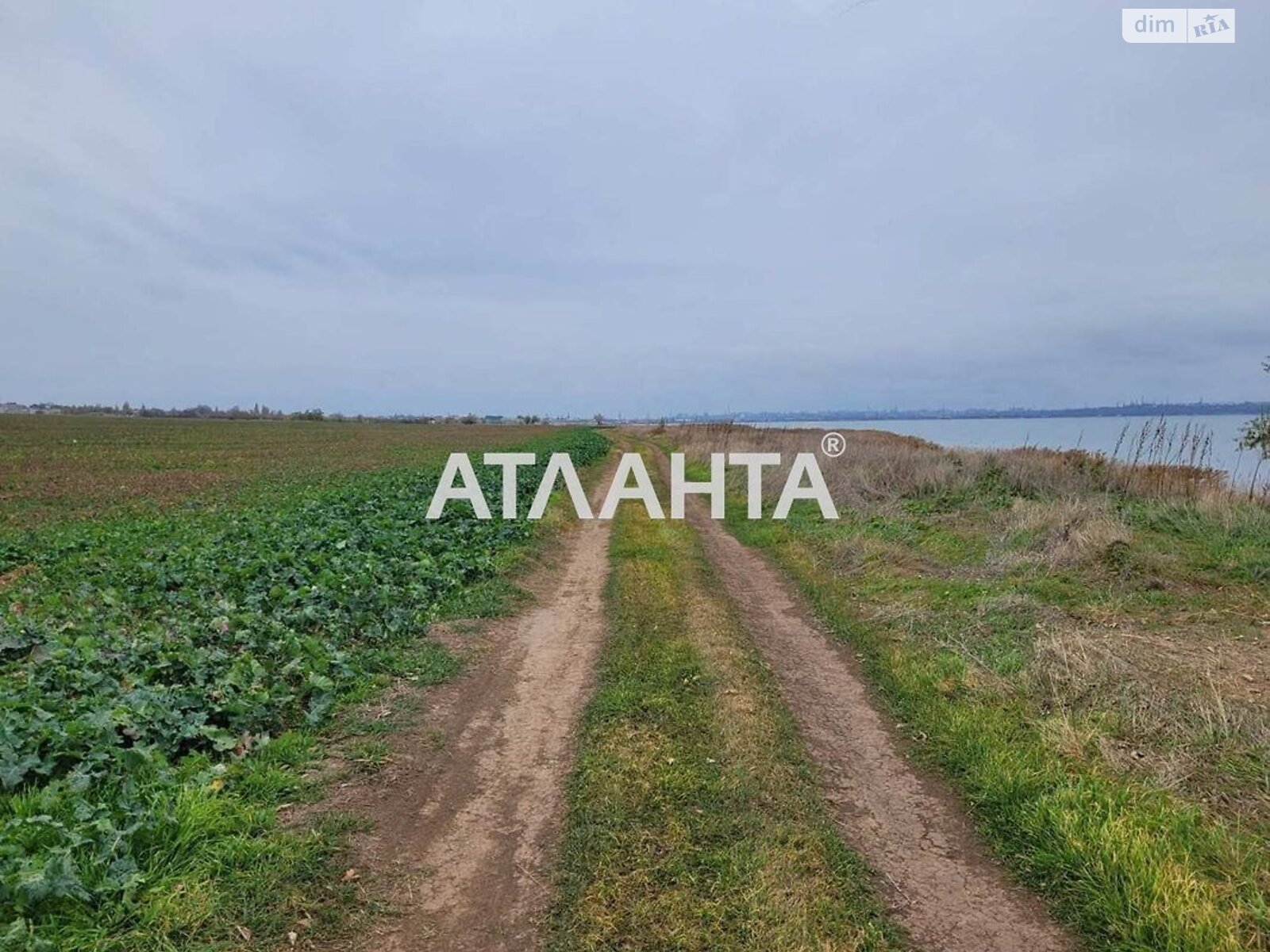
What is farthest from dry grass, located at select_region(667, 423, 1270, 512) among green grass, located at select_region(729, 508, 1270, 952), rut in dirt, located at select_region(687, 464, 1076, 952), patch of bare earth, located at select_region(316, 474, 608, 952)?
patch of bare earth, located at select_region(316, 474, 608, 952)

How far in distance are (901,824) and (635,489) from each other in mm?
16896

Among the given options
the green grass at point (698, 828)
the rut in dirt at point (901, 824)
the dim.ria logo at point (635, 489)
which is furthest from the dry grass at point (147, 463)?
the rut in dirt at point (901, 824)

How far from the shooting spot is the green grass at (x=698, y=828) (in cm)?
324

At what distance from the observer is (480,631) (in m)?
7.87

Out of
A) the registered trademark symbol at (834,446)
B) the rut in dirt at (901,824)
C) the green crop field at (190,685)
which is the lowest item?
the rut in dirt at (901,824)

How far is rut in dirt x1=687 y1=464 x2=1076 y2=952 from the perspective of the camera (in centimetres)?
333

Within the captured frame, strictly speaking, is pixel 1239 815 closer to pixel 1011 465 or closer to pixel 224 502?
pixel 1011 465

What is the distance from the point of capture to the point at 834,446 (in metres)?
26.3

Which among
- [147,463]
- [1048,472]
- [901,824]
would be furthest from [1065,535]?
[147,463]

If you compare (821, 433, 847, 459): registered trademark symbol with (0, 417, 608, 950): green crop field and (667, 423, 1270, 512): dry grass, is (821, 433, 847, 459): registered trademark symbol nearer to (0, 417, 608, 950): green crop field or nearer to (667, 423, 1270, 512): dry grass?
(667, 423, 1270, 512): dry grass

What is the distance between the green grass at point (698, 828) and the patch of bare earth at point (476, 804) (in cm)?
23

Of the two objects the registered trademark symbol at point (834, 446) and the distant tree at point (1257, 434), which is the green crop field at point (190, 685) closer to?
the registered trademark symbol at point (834, 446)

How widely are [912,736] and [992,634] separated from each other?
2.64 meters

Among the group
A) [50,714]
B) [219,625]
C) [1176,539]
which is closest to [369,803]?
[50,714]
